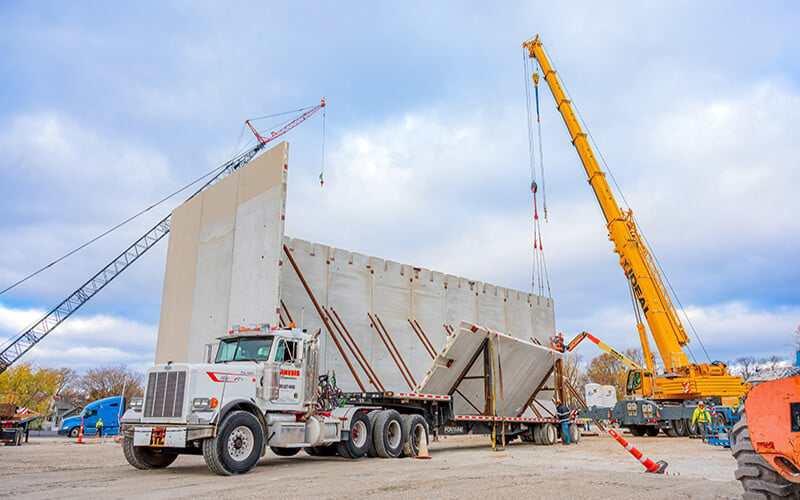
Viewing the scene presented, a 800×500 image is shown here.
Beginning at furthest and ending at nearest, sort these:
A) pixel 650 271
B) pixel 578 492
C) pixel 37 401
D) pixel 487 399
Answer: pixel 37 401, pixel 650 271, pixel 487 399, pixel 578 492

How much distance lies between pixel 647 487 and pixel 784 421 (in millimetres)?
3156

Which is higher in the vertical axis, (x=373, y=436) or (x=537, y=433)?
(x=373, y=436)

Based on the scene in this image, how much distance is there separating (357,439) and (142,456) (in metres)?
4.35

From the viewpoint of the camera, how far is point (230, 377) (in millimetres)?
9984

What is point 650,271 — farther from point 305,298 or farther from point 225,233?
point 225,233

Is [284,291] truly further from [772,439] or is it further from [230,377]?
[772,439]

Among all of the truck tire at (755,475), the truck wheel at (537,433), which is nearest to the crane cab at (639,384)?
the truck wheel at (537,433)

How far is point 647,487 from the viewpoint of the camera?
763 centimetres

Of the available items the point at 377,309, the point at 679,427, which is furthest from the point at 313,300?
the point at 679,427

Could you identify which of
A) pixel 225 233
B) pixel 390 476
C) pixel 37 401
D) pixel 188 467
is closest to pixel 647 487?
pixel 390 476

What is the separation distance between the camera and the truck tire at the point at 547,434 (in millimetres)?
17594

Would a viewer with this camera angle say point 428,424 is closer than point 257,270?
Yes

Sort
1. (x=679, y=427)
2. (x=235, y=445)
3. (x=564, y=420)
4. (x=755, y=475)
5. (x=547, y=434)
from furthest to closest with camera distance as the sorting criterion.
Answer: (x=679, y=427) < (x=564, y=420) < (x=547, y=434) < (x=235, y=445) < (x=755, y=475)

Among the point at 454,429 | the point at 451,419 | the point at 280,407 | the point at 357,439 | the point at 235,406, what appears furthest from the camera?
the point at 454,429
